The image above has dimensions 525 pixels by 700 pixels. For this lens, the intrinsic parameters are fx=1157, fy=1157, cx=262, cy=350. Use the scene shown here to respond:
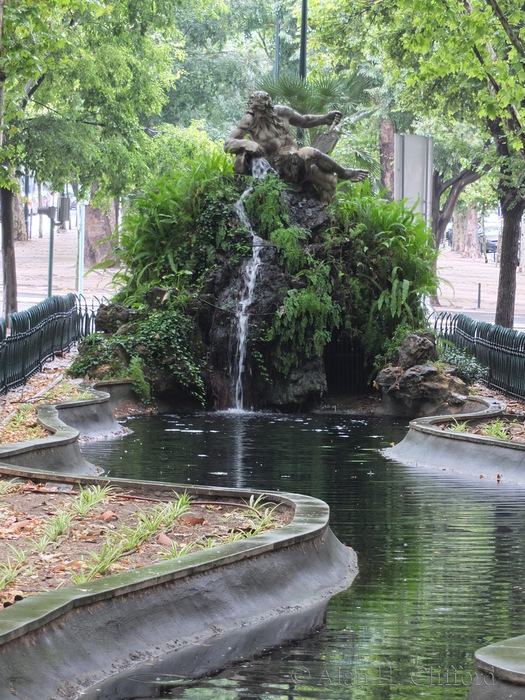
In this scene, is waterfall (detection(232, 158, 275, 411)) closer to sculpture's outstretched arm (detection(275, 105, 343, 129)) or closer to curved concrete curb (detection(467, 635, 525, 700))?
sculpture's outstretched arm (detection(275, 105, 343, 129))

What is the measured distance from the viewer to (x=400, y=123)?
46406 mm

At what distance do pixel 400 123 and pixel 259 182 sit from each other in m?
27.3

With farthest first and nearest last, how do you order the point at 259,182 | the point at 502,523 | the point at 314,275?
the point at 259,182 < the point at 314,275 < the point at 502,523

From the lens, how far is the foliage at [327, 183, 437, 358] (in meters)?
19.4

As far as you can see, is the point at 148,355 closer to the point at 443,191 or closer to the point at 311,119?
the point at 311,119

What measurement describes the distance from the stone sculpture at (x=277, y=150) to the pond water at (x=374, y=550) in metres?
6.14

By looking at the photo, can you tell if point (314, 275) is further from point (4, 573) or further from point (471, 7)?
point (4, 573)

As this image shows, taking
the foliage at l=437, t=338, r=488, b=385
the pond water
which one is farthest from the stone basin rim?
the foliage at l=437, t=338, r=488, b=385

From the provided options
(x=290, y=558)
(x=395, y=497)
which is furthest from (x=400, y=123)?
(x=290, y=558)

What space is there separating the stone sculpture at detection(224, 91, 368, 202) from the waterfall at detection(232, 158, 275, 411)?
768mm

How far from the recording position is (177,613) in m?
6.15

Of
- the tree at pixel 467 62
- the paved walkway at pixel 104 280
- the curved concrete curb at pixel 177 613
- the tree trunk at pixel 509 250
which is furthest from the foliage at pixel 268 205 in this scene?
the paved walkway at pixel 104 280

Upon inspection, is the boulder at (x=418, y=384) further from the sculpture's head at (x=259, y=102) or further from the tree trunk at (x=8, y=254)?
the tree trunk at (x=8, y=254)

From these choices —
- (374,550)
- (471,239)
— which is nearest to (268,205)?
(374,550)
